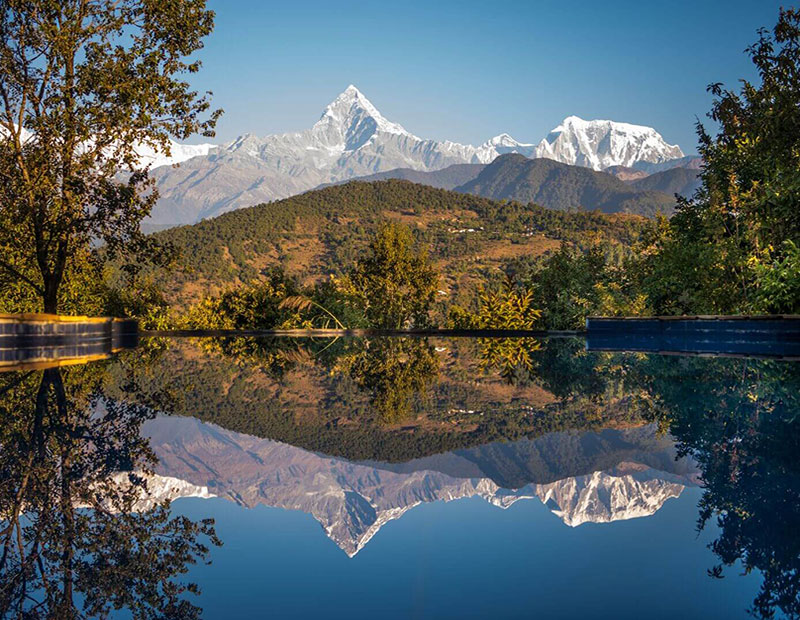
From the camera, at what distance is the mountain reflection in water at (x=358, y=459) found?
2.40 m

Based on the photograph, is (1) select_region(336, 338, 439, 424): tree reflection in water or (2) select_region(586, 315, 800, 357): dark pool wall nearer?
(1) select_region(336, 338, 439, 424): tree reflection in water

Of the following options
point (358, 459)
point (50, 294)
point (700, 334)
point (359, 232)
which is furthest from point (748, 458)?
point (359, 232)

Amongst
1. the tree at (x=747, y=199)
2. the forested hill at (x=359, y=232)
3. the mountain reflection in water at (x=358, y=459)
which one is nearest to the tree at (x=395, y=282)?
the tree at (x=747, y=199)

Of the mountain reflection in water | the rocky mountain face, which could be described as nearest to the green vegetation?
the mountain reflection in water

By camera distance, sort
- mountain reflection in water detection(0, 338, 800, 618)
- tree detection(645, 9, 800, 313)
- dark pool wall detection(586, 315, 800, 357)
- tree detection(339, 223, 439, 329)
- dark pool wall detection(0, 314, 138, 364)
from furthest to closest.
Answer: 1. tree detection(339, 223, 439, 329)
2. tree detection(645, 9, 800, 313)
3. dark pool wall detection(0, 314, 138, 364)
4. dark pool wall detection(586, 315, 800, 357)
5. mountain reflection in water detection(0, 338, 800, 618)

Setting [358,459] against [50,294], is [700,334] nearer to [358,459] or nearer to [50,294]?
[358,459]

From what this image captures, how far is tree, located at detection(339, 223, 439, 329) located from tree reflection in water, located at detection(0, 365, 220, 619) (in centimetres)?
1490

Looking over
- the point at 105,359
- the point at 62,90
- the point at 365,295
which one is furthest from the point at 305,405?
the point at 365,295

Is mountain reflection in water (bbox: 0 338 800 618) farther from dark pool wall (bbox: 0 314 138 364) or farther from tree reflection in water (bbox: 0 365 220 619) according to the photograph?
dark pool wall (bbox: 0 314 138 364)

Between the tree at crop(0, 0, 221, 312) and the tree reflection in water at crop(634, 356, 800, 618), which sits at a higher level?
the tree at crop(0, 0, 221, 312)

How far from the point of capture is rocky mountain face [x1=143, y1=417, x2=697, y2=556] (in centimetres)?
298

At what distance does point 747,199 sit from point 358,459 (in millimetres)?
11372

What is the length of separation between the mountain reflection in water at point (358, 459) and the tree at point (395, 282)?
11.5 meters

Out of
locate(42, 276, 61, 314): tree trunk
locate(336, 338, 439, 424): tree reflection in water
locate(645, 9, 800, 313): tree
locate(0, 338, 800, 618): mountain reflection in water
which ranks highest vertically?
locate(645, 9, 800, 313): tree
